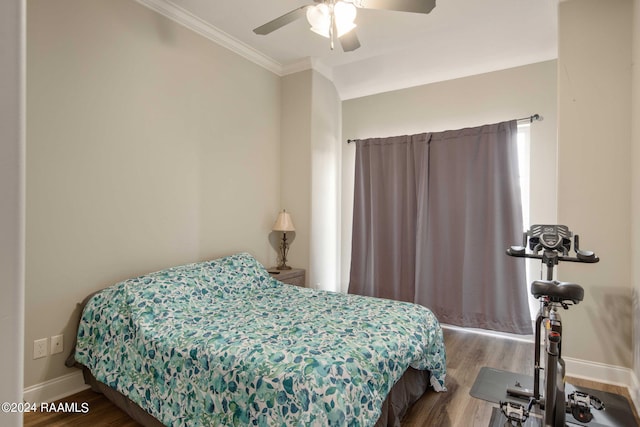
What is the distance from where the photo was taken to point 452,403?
7.05ft

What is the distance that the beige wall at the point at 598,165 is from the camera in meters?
2.34

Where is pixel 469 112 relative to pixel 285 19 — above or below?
below

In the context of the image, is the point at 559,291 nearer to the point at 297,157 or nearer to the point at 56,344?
the point at 297,157

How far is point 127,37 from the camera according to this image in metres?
2.49

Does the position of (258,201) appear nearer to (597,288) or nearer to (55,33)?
(55,33)

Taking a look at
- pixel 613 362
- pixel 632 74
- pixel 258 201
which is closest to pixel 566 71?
pixel 632 74

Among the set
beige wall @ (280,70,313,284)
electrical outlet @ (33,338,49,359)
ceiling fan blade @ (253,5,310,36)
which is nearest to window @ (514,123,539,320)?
beige wall @ (280,70,313,284)

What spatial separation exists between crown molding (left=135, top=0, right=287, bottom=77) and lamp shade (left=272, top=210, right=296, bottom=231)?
64.0 inches

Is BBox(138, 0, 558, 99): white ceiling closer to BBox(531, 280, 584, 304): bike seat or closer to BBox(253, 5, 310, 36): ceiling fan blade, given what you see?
BBox(253, 5, 310, 36): ceiling fan blade

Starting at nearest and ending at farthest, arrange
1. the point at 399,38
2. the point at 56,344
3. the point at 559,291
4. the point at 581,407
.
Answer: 1. the point at 559,291
2. the point at 581,407
3. the point at 56,344
4. the point at 399,38

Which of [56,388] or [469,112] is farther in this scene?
[469,112]

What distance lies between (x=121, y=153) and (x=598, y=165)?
11.1 ft

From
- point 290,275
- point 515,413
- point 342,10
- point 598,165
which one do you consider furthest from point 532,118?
point 290,275

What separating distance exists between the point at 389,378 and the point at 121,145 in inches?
91.7
